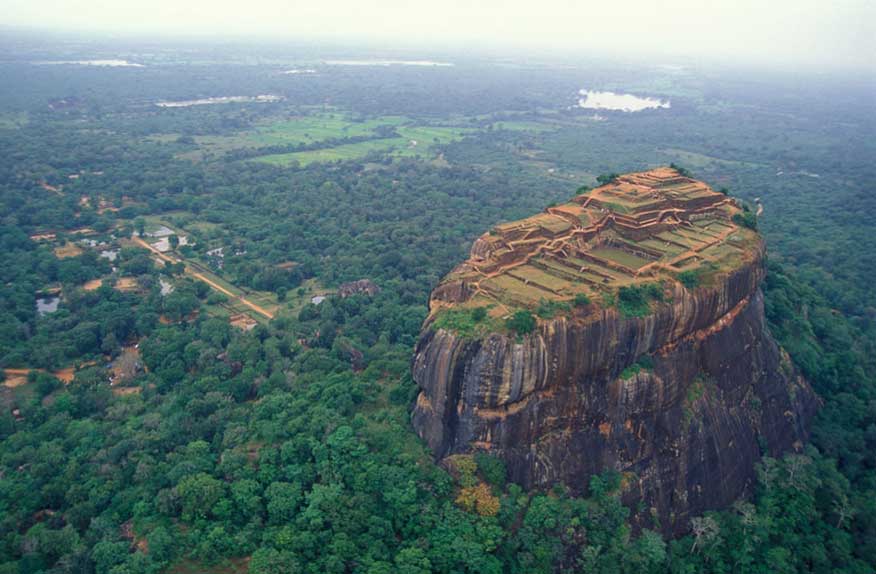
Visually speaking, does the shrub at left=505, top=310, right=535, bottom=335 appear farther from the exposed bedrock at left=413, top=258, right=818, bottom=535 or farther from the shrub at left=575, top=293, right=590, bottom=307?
the shrub at left=575, top=293, right=590, bottom=307

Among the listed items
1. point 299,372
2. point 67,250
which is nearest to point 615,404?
point 299,372

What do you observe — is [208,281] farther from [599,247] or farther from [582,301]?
[582,301]

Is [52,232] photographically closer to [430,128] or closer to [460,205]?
[460,205]

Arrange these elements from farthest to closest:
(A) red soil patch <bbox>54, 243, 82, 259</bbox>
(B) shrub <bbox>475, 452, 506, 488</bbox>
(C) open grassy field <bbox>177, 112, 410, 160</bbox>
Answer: (C) open grassy field <bbox>177, 112, 410, 160</bbox>, (A) red soil patch <bbox>54, 243, 82, 259</bbox>, (B) shrub <bbox>475, 452, 506, 488</bbox>

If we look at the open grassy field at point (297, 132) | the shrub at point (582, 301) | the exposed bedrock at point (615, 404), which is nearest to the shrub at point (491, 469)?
the exposed bedrock at point (615, 404)

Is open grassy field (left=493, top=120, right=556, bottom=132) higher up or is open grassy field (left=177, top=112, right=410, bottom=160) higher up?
open grassy field (left=177, top=112, right=410, bottom=160)

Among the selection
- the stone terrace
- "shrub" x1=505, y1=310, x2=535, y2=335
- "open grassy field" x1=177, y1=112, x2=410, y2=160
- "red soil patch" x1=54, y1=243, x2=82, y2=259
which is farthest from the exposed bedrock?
"open grassy field" x1=177, y1=112, x2=410, y2=160

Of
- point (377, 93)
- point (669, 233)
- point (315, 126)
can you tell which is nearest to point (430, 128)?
point (315, 126)

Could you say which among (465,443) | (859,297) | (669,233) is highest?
(669,233)
